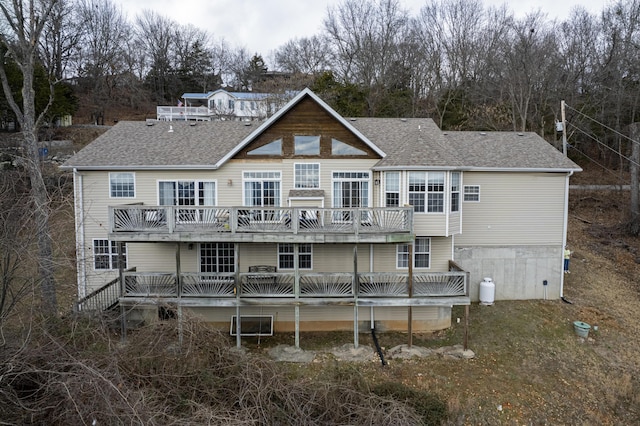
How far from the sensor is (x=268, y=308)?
51.9 feet

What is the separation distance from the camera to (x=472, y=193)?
17109 millimetres

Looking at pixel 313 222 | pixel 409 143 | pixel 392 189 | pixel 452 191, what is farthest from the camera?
pixel 409 143

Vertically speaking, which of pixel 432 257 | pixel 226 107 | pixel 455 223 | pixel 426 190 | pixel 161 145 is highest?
pixel 226 107

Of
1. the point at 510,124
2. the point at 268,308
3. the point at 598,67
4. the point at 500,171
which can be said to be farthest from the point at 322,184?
the point at 598,67

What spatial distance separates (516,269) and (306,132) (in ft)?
35.6

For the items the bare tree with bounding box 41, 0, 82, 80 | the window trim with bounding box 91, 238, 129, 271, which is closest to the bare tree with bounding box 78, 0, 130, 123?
the bare tree with bounding box 41, 0, 82, 80

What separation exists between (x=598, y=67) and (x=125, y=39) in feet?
176

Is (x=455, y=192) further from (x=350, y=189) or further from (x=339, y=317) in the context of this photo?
(x=339, y=317)

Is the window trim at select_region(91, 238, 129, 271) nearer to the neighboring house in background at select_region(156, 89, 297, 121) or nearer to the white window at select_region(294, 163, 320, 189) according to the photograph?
the white window at select_region(294, 163, 320, 189)

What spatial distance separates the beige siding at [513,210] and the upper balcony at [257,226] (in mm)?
4920

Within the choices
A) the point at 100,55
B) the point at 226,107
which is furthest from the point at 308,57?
the point at 100,55

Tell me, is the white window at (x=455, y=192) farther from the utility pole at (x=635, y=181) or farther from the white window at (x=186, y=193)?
the utility pole at (x=635, y=181)

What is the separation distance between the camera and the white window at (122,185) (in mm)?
15891

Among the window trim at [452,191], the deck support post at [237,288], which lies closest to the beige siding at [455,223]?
the window trim at [452,191]
